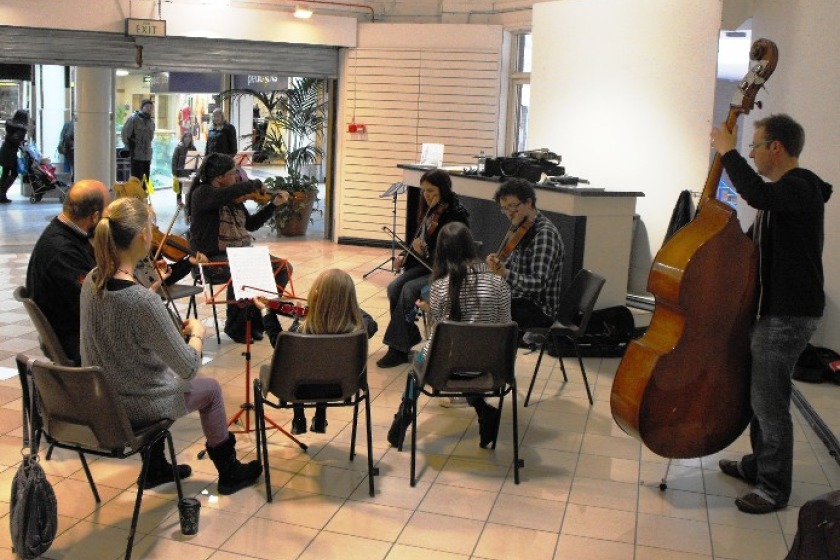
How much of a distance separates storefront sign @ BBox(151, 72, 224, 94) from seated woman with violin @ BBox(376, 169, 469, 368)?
1076 cm

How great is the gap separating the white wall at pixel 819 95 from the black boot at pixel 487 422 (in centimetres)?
287

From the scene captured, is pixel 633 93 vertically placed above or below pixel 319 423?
above

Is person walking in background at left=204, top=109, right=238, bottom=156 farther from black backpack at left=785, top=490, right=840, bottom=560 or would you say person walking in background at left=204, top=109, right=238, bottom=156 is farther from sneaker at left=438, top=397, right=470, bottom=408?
black backpack at left=785, top=490, right=840, bottom=560

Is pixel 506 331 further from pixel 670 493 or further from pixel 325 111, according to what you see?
pixel 325 111

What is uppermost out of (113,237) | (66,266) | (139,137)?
(139,137)

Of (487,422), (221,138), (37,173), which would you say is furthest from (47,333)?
(37,173)

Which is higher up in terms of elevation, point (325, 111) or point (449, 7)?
point (449, 7)

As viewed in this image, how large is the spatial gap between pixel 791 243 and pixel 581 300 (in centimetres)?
183

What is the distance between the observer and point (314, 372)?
4.29 meters

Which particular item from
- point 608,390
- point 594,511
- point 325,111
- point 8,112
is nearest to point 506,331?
point 594,511

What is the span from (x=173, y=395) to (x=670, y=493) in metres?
2.33

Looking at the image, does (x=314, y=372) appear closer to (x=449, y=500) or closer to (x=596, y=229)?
(x=449, y=500)

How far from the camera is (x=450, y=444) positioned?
517 centimetres

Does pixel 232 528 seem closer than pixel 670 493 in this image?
Yes
